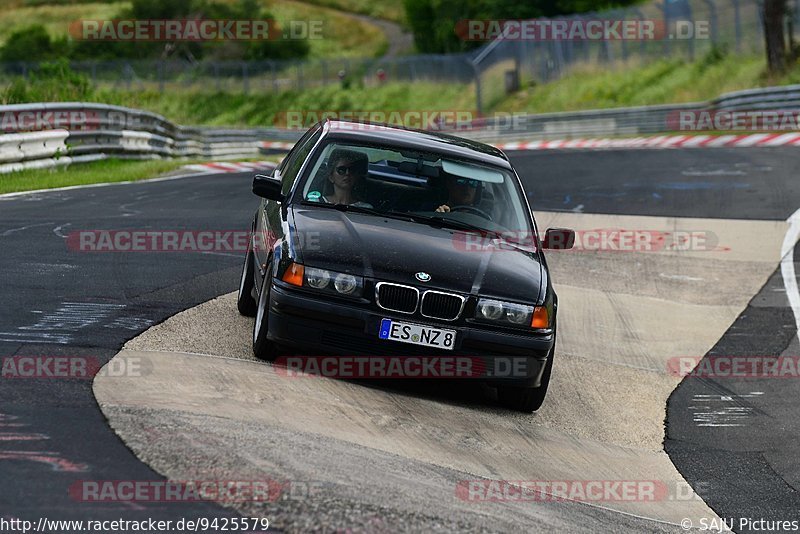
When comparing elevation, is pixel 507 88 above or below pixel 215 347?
below

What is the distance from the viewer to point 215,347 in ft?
25.2

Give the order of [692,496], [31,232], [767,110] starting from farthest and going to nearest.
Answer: [767,110] → [31,232] → [692,496]

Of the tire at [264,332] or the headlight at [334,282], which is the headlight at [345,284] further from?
the tire at [264,332]

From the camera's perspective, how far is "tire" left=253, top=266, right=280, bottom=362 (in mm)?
7340

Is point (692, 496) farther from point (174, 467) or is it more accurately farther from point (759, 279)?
point (759, 279)

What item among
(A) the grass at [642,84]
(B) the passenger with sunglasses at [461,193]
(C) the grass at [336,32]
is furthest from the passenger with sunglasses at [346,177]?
(C) the grass at [336,32]

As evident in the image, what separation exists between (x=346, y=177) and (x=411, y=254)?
1184 mm

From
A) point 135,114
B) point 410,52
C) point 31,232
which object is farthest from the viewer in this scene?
point 410,52

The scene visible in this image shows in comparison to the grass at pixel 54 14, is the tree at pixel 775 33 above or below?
above

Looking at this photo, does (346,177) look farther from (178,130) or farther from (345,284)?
(178,130)

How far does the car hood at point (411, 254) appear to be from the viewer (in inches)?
281

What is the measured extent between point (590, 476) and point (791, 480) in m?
1.19

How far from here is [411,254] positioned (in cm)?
731

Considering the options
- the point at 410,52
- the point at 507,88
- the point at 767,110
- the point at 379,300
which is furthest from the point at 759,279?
the point at 410,52
